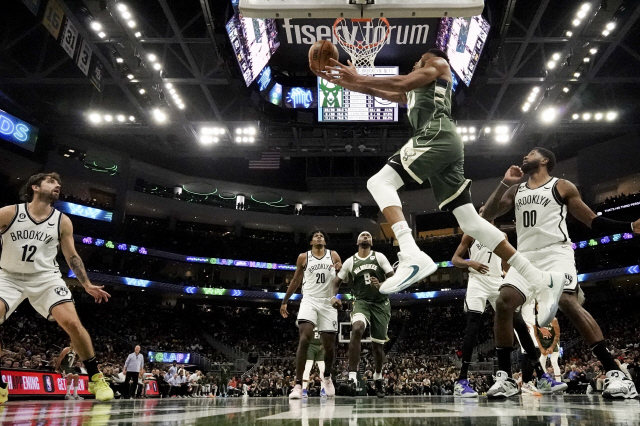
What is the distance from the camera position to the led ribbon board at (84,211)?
27.4 m

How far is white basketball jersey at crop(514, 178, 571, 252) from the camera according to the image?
4227 mm

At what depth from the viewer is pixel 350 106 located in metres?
16.3

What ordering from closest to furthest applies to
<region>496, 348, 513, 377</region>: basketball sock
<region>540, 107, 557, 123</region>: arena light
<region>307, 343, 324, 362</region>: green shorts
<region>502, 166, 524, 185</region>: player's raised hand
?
<region>502, 166, 524, 185</region>: player's raised hand
<region>496, 348, 513, 377</region>: basketball sock
<region>307, 343, 324, 362</region>: green shorts
<region>540, 107, 557, 123</region>: arena light

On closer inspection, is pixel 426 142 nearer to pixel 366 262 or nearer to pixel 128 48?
pixel 366 262

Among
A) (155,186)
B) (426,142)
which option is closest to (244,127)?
(426,142)

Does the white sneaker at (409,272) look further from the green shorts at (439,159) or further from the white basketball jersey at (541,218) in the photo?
the white basketball jersey at (541,218)

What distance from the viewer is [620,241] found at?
2752 cm

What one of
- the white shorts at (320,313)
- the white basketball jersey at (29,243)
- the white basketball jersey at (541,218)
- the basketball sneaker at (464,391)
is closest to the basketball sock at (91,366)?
the white basketball jersey at (29,243)

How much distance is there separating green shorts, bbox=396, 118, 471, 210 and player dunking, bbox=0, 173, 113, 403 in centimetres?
286

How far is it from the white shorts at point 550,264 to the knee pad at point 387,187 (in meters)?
1.45

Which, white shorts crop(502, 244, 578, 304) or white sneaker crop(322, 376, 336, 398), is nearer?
white shorts crop(502, 244, 578, 304)

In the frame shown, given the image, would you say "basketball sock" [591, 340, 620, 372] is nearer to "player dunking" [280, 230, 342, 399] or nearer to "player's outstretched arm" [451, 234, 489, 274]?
"player's outstretched arm" [451, 234, 489, 274]

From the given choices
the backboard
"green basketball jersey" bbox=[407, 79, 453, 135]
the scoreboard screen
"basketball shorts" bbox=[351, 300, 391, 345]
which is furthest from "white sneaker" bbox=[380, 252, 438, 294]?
the scoreboard screen

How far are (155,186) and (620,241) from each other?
28968mm
